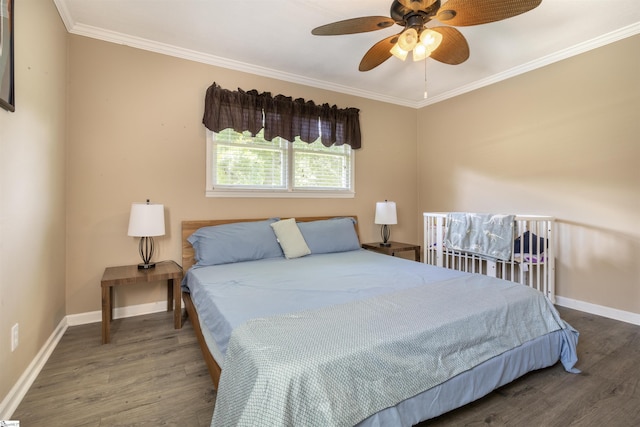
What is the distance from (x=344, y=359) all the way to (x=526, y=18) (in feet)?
9.91

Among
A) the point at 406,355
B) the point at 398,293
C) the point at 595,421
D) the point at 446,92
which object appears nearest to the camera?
the point at 406,355

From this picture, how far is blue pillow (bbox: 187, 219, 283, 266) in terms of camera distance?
2846mm

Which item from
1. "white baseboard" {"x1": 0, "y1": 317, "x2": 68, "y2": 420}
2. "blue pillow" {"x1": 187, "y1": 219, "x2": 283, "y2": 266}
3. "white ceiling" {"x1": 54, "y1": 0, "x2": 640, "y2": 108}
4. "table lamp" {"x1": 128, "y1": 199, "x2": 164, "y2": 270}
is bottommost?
"white baseboard" {"x1": 0, "y1": 317, "x2": 68, "y2": 420}

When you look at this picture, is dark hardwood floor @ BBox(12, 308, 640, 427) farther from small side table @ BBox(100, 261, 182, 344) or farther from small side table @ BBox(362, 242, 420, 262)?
small side table @ BBox(362, 242, 420, 262)

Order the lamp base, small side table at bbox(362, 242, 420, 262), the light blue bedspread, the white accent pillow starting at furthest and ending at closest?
1. small side table at bbox(362, 242, 420, 262)
2. the white accent pillow
3. the lamp base
4. the light blue bedspread

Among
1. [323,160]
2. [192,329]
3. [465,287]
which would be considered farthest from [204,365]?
[323,160]

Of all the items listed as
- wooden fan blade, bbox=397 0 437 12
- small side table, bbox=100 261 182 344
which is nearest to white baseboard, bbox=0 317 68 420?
small side table, bbox=100 261 182 344

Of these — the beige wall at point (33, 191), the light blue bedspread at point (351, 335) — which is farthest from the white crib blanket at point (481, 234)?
the beige wall at point (33, 191)

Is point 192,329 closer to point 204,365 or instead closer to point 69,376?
point 204,365

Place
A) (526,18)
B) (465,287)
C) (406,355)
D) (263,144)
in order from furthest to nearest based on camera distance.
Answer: (263,144), (526,18), (465,287), (406,355)

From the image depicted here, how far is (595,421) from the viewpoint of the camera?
60.6 inches

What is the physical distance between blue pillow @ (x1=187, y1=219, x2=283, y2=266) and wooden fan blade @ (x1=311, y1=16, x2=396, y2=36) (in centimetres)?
187

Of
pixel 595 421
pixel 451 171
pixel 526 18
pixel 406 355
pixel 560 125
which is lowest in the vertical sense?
pixel 595 421

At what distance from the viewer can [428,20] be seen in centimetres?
200
